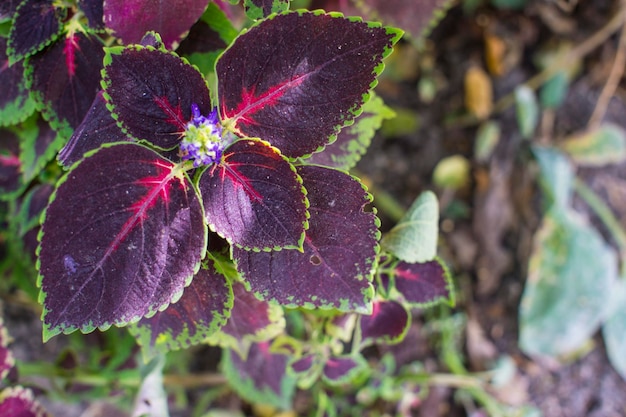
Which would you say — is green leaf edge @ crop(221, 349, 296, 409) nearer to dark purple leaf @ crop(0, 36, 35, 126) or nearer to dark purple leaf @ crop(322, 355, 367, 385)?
dark purple leaf @ crop(322, 355, 367, 385)

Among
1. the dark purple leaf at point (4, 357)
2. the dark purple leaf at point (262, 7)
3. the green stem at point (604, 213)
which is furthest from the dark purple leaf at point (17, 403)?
the green stem at point (604, 213)

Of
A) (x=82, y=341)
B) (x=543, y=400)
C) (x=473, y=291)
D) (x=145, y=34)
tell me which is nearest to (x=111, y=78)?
(x=145, y=34)

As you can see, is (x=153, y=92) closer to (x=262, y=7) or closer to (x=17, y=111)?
(x=262, y=7)

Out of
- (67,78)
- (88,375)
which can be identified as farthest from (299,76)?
(88,375)

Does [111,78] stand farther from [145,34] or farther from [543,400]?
[543,400]

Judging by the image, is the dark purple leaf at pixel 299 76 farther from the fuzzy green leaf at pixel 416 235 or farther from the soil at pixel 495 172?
the soil at pixel 495 172
